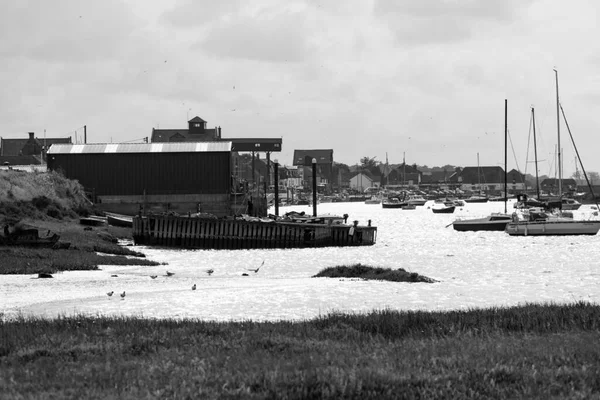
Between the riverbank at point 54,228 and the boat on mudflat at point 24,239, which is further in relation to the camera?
the boat on mudflat at point 24,239

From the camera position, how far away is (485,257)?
5688 cm

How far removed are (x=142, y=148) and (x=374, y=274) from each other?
7409cm

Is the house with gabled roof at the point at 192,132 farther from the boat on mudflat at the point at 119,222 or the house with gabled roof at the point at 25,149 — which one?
the boat on mudflat at the point at 119,222

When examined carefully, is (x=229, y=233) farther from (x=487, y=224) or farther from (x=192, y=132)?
(x=192, y=132)

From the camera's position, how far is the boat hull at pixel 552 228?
80.7 m

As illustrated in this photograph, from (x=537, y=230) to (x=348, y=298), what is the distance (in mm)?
58204

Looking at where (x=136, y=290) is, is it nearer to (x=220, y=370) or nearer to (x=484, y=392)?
(x=220, y=370)

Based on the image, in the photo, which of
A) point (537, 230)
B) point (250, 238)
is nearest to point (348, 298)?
point (250, 238)

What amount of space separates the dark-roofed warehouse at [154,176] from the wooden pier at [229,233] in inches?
1239

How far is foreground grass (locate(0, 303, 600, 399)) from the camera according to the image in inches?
457

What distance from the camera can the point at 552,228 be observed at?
80625 millimetres

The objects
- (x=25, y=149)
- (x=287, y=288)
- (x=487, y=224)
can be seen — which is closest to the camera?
(x=287, y=288)

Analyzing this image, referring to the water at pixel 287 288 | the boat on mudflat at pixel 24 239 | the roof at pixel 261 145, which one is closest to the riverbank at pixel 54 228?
the boat on mudflat at pixel 24 239

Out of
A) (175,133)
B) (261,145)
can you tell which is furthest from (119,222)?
(175,133)
